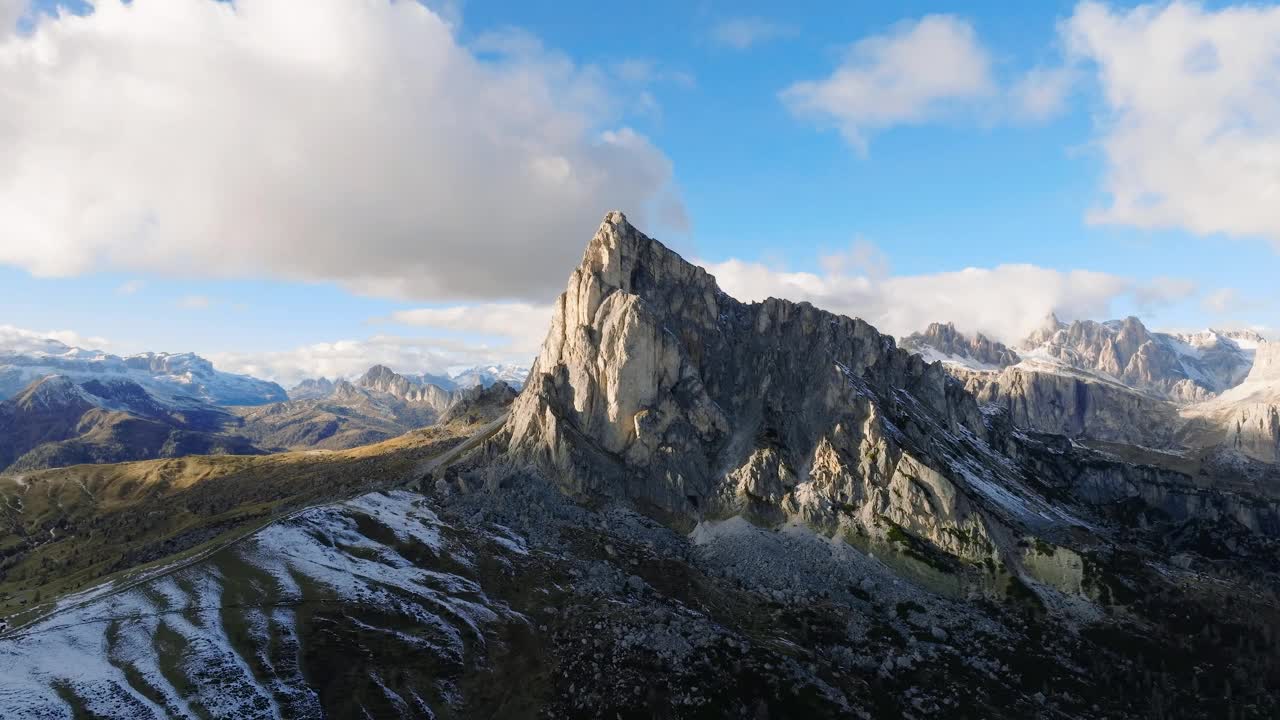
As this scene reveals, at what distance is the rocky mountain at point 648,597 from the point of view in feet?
277

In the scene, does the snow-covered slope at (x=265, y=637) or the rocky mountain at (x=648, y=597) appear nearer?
the snow-covered slope at (x=265, y=637)

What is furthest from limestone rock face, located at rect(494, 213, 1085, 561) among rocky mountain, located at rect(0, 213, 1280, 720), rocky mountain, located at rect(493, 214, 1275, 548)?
rocky mountain, located at rect(0, 213, 1280, 720)

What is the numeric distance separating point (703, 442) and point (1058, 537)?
10372 centimetres

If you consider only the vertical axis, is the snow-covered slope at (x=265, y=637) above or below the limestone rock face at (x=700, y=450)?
below

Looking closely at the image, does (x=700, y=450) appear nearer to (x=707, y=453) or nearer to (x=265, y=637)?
(x=707, y=453)

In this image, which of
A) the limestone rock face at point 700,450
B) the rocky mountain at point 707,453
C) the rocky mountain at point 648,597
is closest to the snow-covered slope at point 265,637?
the rocky mountain at point 648,597

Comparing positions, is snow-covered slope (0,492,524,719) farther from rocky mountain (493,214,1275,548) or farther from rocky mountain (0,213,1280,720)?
rocky mountain (493,214,1275,548)

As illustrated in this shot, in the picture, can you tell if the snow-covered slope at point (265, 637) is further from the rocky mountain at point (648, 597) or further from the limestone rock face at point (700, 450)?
the limestone rock face at point (700, 450)

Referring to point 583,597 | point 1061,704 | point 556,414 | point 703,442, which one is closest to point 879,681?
point 1061,704

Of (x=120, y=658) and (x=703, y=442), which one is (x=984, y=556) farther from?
(x=120, y=658)

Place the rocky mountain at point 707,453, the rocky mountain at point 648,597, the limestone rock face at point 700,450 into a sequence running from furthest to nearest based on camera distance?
the limestone rock face at point 700,450 < the rocky mountain at point 707,453 < the rocky mountain at point 648,597

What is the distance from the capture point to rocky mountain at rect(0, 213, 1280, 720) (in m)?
84.5

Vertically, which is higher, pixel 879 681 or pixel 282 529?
pixel 282 529

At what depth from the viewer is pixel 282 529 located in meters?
119
